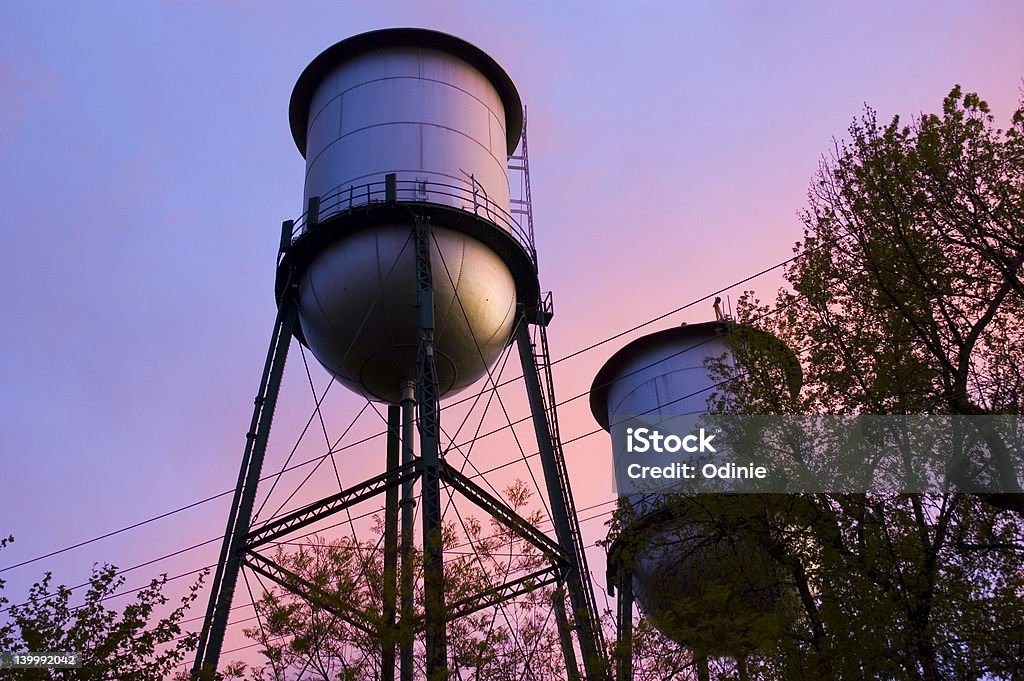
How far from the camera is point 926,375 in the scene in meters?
10.3

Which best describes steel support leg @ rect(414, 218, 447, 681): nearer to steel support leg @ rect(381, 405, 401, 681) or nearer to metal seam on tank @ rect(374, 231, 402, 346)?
steel support leg @ rect(381, 405, 401, 681)

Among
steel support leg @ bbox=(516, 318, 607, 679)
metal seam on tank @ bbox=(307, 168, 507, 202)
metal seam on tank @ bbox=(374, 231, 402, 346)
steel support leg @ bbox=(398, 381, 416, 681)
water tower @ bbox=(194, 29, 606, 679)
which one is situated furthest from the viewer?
metal seam on tank @ bbox=(307, 168, 507, 202)

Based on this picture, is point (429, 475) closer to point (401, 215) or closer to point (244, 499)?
point (244, 499)

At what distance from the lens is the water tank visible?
16.5 meters

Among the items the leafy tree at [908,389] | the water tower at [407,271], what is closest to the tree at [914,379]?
the leafy tree at [908,389]

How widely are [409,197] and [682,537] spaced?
23.3 feet

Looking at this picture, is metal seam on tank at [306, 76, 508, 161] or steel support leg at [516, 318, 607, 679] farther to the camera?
metal seam on tank at [306, 76, 508, 161]

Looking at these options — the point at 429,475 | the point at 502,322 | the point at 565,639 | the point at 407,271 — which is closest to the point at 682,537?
the point at 565,639

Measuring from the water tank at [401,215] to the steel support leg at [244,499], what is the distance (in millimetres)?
569

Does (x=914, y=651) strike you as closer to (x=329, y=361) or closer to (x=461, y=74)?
(x=329, y=361)
